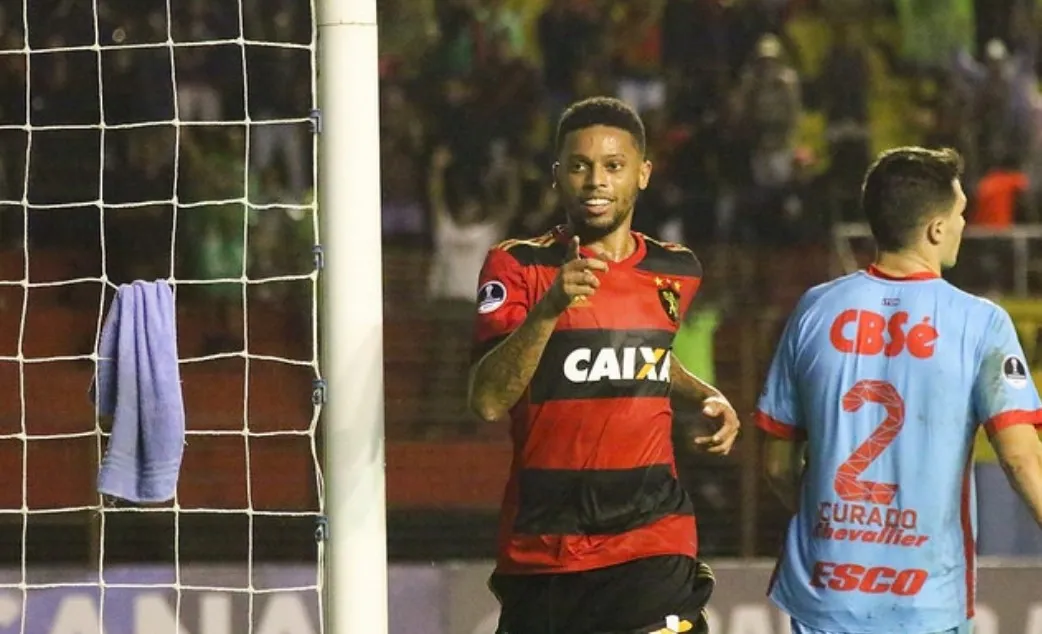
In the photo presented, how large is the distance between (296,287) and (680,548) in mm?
4039

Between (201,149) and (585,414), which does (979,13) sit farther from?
(585,414)

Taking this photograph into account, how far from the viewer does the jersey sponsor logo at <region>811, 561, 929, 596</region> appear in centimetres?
378

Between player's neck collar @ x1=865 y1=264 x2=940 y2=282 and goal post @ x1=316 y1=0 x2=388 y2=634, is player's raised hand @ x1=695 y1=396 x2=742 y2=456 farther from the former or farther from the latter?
goal post @ x1=316 y1=0 x2=388 y2=634

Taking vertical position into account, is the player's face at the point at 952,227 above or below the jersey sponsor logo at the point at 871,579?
above

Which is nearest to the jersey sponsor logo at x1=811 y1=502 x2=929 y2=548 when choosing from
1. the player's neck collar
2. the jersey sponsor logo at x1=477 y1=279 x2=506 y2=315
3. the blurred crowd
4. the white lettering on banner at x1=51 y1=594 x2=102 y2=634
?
the player's neck collar

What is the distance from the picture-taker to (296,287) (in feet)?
25.8

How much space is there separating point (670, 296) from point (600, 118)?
15.4 inches

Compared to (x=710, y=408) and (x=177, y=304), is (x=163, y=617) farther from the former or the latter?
(x=710, y=408)

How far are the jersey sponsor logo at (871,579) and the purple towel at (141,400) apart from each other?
151cm

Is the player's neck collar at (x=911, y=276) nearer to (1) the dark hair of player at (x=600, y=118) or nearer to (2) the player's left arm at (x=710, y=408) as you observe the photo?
(2) the player's left arm at (x=710, y=408)

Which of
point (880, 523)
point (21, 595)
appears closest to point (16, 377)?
point (21, 595)


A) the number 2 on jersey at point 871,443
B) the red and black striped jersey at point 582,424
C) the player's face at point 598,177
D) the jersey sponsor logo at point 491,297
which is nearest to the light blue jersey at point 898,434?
the number 2 on jersey at point 871,443

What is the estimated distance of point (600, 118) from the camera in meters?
4.00

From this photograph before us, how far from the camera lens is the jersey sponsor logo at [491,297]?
3922mm
